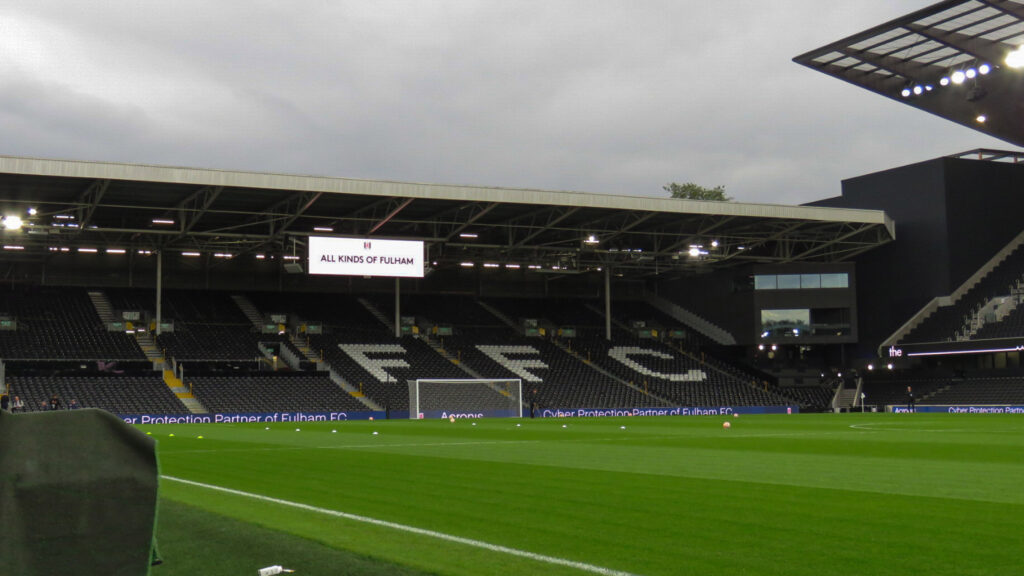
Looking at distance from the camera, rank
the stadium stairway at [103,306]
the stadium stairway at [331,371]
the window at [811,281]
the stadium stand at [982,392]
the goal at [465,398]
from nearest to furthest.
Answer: the goal at [465,398] → the stadium stairway at [331,371] → the stadium stand at [982,392] → the stadium stairway at [103,306] → the window at [811,281]

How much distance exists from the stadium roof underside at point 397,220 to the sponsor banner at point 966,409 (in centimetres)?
1050

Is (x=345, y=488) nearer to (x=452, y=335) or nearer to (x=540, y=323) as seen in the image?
(x=452, y=335)

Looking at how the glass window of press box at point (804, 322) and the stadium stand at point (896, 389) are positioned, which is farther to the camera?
the glass window of press box at point (804, 322)

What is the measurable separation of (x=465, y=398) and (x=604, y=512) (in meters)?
41.7

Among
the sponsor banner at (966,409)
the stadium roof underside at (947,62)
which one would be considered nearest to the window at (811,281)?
the sponsor banner at (966,409)

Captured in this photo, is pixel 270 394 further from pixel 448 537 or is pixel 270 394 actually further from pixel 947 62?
pixel 448 537

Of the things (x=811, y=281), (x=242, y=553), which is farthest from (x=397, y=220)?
(x=242, y=553)

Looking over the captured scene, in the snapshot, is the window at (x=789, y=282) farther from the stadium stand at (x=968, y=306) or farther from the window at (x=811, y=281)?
the stadium stand at (x=968, y=306)

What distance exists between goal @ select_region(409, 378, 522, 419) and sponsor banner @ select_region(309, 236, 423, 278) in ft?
21.2

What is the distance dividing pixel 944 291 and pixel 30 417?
60.5 meters

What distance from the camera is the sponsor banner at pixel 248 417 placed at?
144 feet

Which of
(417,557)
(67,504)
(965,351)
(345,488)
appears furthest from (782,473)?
(965,351)

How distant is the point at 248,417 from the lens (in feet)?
152

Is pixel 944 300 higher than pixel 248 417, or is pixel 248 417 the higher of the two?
pixel 944 300
